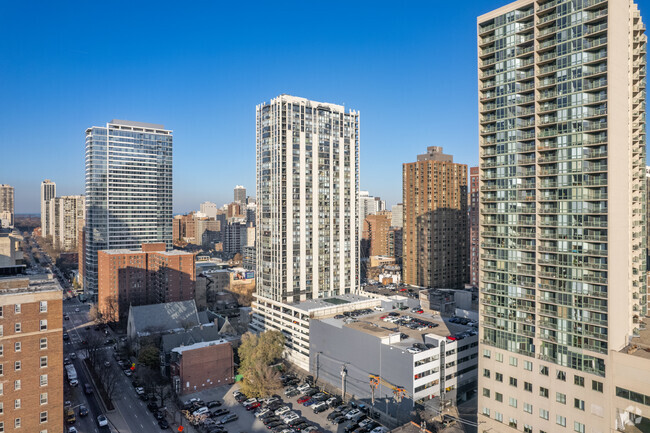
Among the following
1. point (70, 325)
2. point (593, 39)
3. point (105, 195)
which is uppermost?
point (593, 39)

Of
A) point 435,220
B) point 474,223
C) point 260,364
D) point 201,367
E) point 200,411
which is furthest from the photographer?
point 435,220

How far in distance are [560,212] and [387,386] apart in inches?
1142

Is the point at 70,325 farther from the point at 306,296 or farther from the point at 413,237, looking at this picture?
the point at 413,237

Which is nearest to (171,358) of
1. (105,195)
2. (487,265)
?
(487,265)

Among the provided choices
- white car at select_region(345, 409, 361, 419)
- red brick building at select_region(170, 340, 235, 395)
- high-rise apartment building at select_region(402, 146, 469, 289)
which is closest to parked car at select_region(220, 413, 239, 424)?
red brick building at select_region(170, 340, 235, 395)

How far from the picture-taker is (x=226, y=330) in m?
84.1

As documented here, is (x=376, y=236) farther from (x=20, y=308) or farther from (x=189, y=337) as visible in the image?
(x=20, y=308)

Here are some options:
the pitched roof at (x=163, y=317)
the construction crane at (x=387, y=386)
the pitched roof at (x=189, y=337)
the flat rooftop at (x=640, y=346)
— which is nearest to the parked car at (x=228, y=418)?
the construction crane at (x=387, y=386)

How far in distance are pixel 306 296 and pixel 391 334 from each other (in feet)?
89.1

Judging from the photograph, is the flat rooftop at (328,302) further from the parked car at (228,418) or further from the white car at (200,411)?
the white car at (200,411)

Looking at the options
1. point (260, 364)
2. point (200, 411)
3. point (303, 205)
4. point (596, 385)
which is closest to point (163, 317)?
point (260, 364)

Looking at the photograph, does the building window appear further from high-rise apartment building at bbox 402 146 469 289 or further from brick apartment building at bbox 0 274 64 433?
high-rise apartment building at bbox 402 146 469 289

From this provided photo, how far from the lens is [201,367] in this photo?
199ft

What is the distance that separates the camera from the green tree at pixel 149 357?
219 feet
